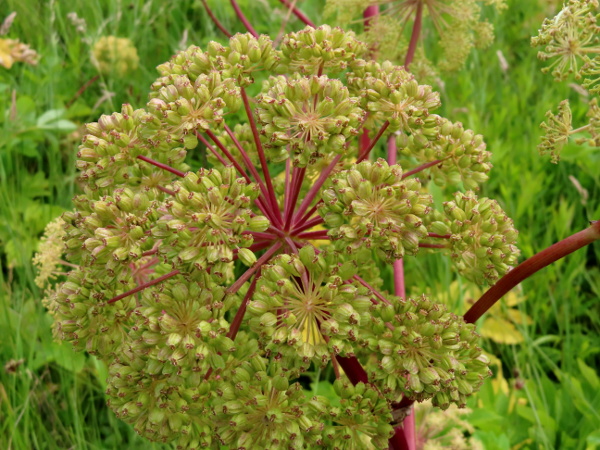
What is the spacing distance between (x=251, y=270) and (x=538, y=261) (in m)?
0.81

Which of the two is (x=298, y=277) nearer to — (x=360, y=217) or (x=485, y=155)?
(x=360, y=217)

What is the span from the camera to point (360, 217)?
5.65 ft

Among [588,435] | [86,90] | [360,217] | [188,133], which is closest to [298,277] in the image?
[360,217]

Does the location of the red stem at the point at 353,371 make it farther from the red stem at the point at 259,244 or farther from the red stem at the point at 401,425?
the red stem at the point at 259,244

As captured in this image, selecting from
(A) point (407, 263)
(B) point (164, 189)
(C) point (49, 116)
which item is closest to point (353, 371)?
(B) point (164, 189)

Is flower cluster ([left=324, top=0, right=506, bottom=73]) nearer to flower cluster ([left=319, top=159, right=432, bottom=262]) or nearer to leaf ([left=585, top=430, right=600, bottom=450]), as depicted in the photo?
flower cluster ([left=319, top=159, right=432, bottom=262])

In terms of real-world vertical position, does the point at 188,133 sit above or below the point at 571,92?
below

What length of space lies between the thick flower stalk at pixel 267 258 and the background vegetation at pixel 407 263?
107 centimetres

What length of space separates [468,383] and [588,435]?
1.25 metres

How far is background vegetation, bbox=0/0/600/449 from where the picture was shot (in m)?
2.97

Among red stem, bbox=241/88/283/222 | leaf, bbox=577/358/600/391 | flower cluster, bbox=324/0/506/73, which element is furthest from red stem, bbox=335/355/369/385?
flower cluster, bbox=324/0/506/73

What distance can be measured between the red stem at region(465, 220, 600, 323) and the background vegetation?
101 centimetres

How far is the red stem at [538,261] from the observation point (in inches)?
69.5

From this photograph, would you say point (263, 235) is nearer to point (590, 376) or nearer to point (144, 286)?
point (144, 286)
